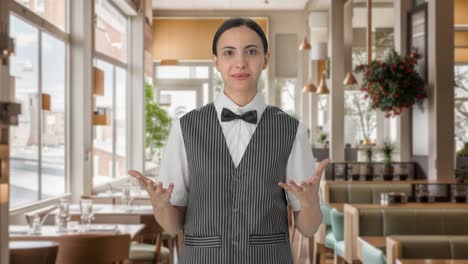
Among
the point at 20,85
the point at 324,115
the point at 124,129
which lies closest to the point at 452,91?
A: the point at 20,85

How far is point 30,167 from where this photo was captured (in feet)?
24.3

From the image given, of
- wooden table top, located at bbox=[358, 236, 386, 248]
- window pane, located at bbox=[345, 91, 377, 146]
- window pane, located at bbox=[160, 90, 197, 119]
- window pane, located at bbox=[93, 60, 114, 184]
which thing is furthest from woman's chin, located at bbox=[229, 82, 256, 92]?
window pane, located at bbox=[160, 90, 197, 119]

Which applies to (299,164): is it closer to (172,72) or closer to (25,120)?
(25,120)

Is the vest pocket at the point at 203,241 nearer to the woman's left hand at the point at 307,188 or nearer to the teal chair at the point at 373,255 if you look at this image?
the woman's left hand at the point at 307,188

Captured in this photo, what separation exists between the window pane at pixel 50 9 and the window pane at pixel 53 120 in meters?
0.22

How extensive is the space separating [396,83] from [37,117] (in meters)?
3.89

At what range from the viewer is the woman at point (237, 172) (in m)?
1.81

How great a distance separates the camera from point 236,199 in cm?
182

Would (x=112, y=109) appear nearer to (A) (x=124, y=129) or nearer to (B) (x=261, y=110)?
(A) (x=124, y=129)

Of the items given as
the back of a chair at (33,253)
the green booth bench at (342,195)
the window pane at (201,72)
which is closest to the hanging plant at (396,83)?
the green booth bench at (342,195)

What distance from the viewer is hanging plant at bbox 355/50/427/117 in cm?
830

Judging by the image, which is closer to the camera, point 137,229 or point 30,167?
point 137,229

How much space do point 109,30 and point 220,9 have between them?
5474 mm

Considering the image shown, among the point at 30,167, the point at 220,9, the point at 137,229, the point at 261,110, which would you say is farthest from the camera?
the point at 220,9
